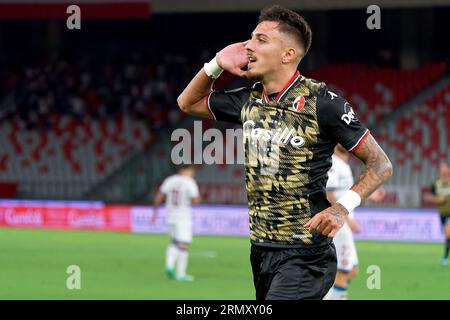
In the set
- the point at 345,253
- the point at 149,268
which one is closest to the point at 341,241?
the point at 345,253

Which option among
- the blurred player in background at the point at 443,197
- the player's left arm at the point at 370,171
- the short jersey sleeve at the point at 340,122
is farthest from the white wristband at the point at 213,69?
the blurred player in background at the point at 443,197

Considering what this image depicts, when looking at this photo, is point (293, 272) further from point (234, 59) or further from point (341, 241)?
point (341, 241)

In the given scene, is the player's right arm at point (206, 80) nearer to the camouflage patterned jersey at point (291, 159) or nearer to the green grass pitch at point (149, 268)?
the camouflage patterned jersey at point (291, 159)

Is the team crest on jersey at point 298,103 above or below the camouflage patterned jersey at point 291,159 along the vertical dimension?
above

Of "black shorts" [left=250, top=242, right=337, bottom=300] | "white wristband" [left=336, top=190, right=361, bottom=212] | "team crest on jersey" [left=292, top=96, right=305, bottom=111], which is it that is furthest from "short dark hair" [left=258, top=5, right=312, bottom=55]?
"black shorts" [left=250, top=242, right=337, bottom=300]

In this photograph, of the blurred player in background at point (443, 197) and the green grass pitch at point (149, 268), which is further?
the blurred player in background at point (443, 197)

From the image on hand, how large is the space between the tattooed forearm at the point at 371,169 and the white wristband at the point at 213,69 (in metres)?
1.05

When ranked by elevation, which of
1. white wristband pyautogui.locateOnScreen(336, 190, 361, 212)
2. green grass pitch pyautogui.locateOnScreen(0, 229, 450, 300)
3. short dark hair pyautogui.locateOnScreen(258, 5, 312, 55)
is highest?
short dark hair pyautogui.locateOnScreen(258, 5, 312, 55)

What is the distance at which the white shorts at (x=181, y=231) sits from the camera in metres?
17.5

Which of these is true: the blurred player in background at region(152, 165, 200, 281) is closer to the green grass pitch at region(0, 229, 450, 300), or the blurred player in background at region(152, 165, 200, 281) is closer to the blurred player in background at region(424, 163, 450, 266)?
the green grass pitch at region(0, 229, 450, 300)

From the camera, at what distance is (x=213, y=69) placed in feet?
22.3

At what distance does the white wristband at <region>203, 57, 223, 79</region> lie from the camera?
6.79 metres

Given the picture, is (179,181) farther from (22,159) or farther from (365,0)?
(22,159)

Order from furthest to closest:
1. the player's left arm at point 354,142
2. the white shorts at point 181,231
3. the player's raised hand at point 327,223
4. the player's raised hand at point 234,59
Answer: the white shorts at point 181,231, the player's raised hand at point 234,59, the player's left arm at point 354,142, the player's raised hand at point 327,223
